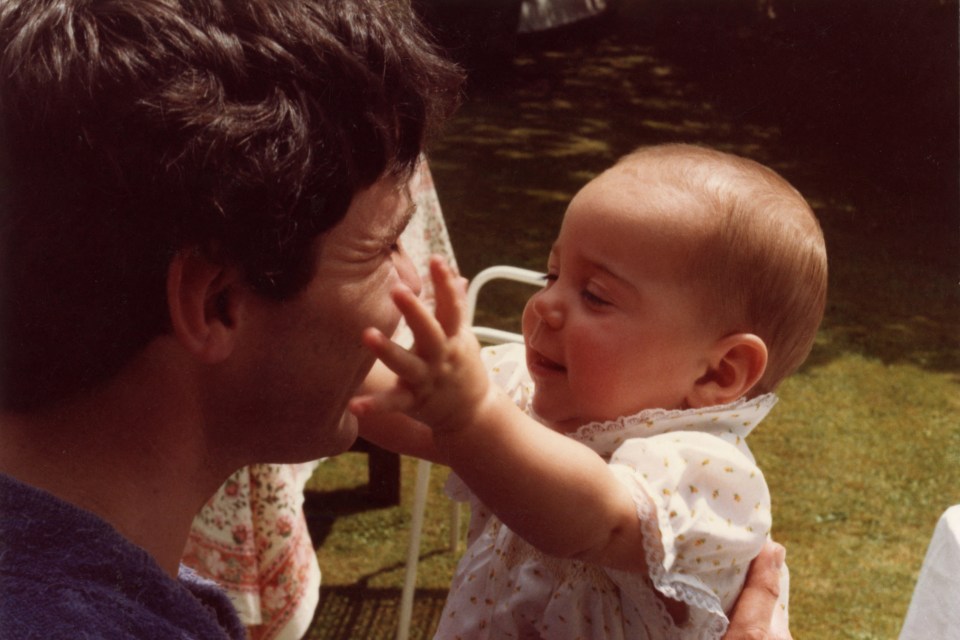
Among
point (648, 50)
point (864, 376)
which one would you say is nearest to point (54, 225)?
point (864, 376)

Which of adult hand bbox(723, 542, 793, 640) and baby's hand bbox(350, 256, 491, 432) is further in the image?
adult hand bbox(723, 542, 793, 640)

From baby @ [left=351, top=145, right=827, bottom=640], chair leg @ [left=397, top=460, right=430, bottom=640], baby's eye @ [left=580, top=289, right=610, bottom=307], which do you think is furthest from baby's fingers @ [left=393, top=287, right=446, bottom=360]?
chair leg @ [left=397, top=460, right=430, bottom=640]

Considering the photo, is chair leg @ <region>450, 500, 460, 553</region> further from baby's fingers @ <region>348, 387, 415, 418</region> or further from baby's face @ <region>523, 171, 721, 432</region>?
baby's fingers @ <region>348, 387, 415, 418</region>

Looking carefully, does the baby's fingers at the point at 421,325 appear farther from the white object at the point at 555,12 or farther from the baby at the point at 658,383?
the white object at the point at 555,12

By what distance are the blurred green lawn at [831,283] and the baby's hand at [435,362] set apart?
3.02 m

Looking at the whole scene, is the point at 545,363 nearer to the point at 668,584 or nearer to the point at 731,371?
the point at 731,371

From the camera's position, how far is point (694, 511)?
175 centimetres

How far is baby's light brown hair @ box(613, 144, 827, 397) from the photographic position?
192 centimetres

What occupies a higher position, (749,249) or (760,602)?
(749,249)

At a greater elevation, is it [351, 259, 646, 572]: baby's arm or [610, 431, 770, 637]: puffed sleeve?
[351, 259, 646, 572]: baby's arm

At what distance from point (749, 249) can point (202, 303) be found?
3.37ft

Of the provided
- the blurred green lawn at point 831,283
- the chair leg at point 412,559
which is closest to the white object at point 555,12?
the blurred green lawn at point 831,283

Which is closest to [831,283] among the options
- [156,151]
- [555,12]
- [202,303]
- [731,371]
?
[731,371]

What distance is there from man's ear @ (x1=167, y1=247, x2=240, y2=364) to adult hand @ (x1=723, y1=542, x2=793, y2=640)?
44.2 inches
